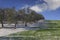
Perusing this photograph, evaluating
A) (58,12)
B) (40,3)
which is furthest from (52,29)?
(40,3)

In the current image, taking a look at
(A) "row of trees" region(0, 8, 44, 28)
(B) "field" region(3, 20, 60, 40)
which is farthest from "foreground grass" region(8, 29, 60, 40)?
(A) "row of trees" region(0, 8, 44, 28)

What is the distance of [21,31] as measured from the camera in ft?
5.08

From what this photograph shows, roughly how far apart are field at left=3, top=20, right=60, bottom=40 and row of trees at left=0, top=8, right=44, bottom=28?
0.40 ft

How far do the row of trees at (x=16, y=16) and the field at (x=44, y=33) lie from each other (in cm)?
12

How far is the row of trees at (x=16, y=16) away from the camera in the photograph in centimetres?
155

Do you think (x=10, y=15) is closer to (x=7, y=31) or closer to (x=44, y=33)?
(x=7, y=31)

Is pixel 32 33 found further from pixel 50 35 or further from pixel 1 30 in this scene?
pixel 1 30

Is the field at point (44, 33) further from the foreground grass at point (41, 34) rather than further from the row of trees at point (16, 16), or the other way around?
the row of trees at point (16, 16)

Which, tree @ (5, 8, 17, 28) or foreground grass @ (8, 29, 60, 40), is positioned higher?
tree @ (5, 8, 17, 28)

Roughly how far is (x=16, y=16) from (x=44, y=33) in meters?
0.35

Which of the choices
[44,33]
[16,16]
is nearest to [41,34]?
[44,33]

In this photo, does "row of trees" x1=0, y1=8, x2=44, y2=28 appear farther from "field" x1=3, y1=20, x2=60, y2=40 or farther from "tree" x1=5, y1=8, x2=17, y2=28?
"field" x1=3, y1=20, x2=60, y2=40

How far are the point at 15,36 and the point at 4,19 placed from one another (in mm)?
216

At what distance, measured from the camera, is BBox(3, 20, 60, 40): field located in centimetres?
152
